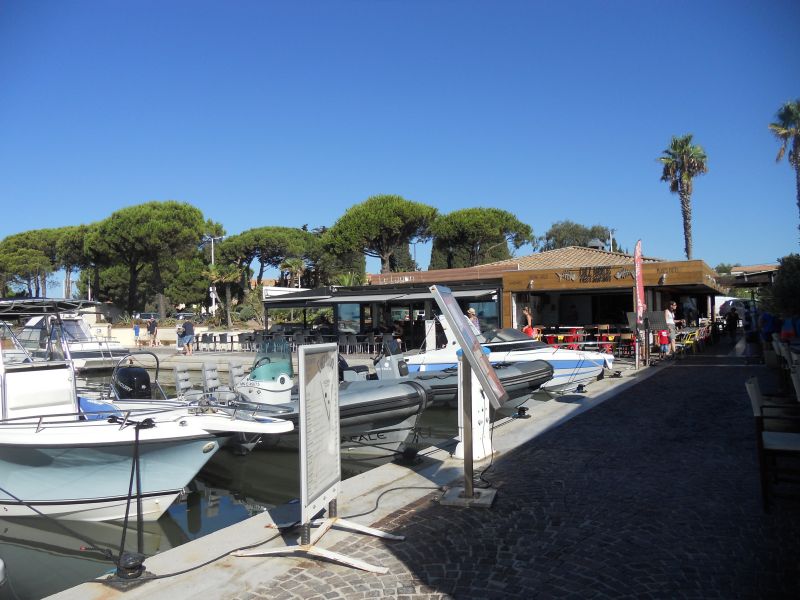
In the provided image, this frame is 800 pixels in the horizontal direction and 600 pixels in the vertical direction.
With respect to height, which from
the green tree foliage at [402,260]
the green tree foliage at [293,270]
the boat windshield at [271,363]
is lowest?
the boat windshield at [271,363]

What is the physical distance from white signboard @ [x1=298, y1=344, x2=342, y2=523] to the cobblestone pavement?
404mm

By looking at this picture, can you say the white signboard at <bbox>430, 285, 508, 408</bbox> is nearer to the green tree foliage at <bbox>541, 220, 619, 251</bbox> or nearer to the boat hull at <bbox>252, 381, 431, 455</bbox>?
the boat hull at <bbox>252, 381, 431, 455</bbox>

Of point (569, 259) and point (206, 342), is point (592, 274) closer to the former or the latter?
point (569, 259)

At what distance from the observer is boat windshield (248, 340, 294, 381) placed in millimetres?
8172

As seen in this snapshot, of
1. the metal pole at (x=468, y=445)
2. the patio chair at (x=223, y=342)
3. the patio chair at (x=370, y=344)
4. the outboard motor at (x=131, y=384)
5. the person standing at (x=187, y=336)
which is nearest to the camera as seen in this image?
the metal pole at (x=468, y=445)

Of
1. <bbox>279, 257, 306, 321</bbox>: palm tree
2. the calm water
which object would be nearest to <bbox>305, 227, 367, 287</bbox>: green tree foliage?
<bbox>279, 257, 306, 321</bbox>: palm tree

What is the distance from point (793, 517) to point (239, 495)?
18.7 feet

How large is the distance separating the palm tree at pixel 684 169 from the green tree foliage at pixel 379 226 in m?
18.9

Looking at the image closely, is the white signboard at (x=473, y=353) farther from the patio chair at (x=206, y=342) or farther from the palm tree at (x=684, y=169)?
the palm tree at (x=684, y=169)

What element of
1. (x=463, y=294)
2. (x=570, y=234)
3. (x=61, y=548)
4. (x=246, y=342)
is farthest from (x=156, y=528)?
(x=570, y=234)

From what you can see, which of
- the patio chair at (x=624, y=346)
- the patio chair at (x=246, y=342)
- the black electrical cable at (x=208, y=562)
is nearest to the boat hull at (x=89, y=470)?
the black electrical cable at (x=208, y=562)

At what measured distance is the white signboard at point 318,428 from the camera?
360 cm

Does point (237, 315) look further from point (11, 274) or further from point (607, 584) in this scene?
point (607, 584)

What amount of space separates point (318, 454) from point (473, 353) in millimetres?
1456
